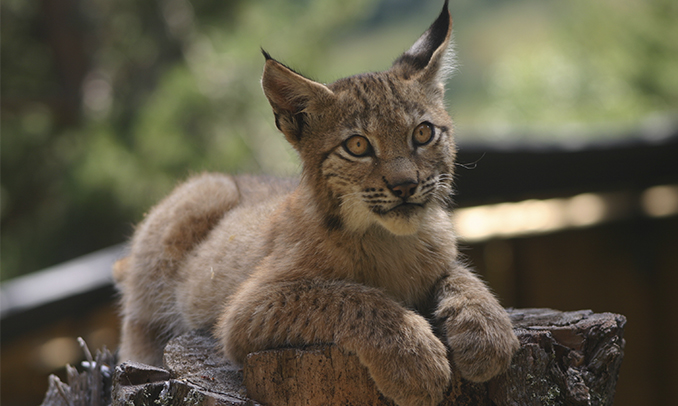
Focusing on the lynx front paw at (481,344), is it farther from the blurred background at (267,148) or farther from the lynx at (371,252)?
the blurred background at (267,148)

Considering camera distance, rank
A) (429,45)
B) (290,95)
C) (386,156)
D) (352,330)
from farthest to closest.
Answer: (429,45) → (290,95) → (386,156) → (352,330)

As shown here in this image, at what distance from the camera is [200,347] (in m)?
4.22

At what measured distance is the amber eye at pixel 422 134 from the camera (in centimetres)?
387

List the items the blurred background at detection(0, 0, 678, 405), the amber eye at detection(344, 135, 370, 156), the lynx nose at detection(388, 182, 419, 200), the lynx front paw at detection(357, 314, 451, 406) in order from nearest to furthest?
the lynx front paw at detection(357, 314, 451, 406) < the lynx nose at detection(388, 182, 419, 200) < the amber eye at detection(344, 135, 370, 156) < the blurred background at detection(0, 0, 678, 405)

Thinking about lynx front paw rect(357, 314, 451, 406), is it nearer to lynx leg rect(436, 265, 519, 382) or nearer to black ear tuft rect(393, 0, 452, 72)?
lynx leg rect(436, 265, 519, 382)

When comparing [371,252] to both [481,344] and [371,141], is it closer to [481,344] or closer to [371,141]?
[371,141]

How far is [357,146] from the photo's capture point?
3.81 meters

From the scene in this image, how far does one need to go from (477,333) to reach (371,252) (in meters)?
0.85

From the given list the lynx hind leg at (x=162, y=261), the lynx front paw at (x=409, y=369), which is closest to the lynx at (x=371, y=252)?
the lynx front paw at (x=409, y=369)

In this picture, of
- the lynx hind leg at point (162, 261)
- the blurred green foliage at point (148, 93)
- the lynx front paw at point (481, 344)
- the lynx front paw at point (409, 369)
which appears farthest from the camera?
the blurred green foliage at point (148, 93)

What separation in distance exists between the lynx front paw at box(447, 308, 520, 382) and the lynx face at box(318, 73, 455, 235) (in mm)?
613

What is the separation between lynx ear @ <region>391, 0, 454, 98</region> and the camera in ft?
14.1

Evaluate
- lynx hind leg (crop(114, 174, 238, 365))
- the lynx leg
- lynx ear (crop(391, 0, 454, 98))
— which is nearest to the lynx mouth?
the lynx leg

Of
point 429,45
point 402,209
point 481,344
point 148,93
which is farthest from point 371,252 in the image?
point 148,93
